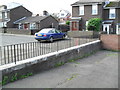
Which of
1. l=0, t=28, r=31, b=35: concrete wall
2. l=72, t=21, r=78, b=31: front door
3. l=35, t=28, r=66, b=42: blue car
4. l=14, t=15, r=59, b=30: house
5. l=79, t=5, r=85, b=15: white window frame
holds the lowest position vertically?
l=35, t=28, r=66, b=42: blue car

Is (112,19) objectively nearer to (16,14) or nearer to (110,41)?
(110,41)

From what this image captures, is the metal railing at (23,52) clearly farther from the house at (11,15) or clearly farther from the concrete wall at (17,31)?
the house at (11,15)

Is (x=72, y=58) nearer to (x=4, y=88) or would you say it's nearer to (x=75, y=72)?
(x=75, y=72)

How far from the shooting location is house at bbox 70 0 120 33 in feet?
96.9

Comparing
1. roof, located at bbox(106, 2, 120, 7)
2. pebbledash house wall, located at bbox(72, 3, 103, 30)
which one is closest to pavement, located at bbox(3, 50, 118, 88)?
pebbledash house wall, located at bbox(72, 3, 103, 30)

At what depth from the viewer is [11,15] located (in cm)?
4034

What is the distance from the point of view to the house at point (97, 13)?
2955cm

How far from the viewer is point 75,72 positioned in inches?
273

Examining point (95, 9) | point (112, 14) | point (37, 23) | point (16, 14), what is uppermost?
point (16, 14)

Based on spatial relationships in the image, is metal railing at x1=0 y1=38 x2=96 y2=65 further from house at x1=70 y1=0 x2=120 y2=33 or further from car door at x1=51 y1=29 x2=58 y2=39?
house at x1=70 y1=0 x2=120 y2=33

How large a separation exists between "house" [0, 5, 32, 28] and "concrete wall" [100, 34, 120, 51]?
3079 centimetres

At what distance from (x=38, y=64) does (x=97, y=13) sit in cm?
2566

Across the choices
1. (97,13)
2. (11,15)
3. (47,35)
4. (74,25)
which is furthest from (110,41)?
(11,15)

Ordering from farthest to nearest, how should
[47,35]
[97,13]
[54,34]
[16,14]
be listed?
[16,14], [97,13], [54,34], [47,35]
